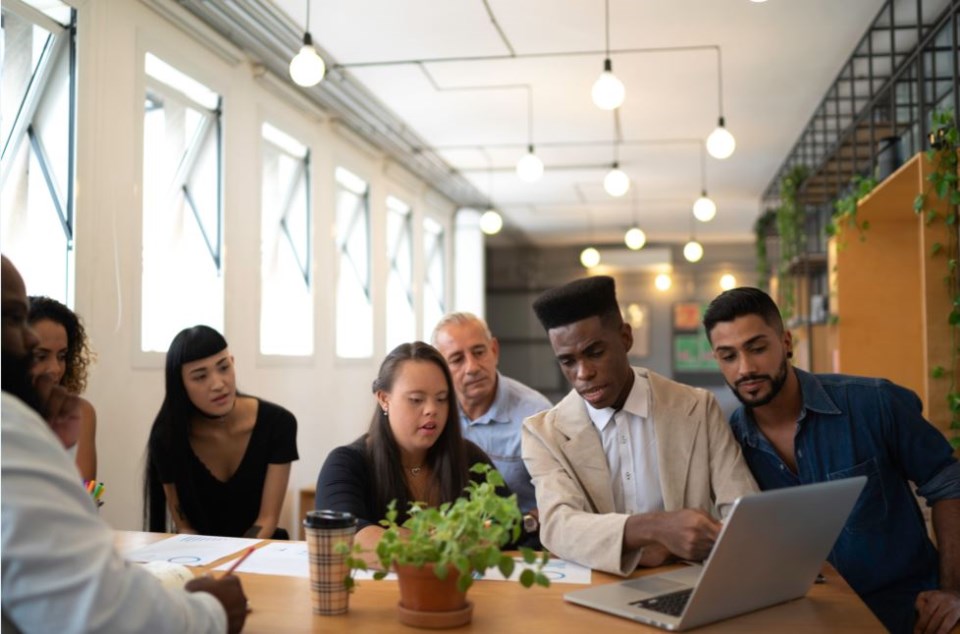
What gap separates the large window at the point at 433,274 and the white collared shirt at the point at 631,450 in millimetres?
8880

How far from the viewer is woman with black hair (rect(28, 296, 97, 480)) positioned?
3.13m

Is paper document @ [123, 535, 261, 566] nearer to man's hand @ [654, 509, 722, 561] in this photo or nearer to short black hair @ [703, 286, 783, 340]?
man's hand @ [654, 509, 722, 561]

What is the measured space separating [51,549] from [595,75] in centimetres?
600

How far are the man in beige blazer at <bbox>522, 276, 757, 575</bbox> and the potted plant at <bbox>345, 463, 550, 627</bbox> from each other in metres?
0.56

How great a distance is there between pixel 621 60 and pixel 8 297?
17.9ft

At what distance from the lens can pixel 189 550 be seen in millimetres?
2176

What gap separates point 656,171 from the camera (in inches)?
388

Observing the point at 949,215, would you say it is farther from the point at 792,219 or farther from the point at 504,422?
the point at 792,219

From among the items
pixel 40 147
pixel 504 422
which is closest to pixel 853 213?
pixel 504 422

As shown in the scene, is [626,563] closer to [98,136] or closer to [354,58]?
[98,136]

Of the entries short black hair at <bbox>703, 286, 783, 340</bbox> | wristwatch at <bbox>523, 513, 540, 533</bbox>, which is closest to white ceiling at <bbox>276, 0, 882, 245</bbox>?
short black hair at <bbox>703, 286, 783, 340</bbox>

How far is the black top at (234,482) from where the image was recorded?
10.4 ft

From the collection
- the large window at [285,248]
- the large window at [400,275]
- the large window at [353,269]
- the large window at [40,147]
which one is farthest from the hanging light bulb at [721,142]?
the large window at [400,275]

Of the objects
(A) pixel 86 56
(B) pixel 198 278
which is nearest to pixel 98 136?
(A) pixel 86 56
